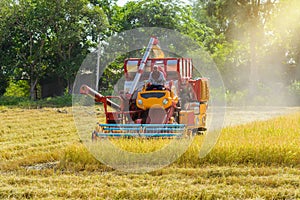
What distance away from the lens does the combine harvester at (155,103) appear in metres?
8.58

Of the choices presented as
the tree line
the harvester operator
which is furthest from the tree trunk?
the harvester operator

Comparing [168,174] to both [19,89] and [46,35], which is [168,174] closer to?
[46,35]

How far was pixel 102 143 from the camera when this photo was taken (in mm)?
7863

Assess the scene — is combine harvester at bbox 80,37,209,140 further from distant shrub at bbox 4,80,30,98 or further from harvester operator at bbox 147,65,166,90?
distant shrub at bbox 4,80,30,98

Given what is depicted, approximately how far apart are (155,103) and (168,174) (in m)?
2.61

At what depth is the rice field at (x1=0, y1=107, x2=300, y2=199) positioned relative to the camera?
217 inches

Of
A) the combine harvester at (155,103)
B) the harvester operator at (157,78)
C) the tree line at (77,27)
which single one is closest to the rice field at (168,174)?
the combine harvester at (155,103)

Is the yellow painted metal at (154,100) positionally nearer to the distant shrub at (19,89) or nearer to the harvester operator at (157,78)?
the harvester operator at (157,78)

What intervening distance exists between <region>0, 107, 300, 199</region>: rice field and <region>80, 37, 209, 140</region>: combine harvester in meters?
0.57

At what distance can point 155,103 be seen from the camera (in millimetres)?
8969

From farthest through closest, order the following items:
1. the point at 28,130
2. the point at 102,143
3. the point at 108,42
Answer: the point at 108,42 → the point at 28,130 → the point at 102,143

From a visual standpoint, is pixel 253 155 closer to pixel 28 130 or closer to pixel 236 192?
pixel 236 192

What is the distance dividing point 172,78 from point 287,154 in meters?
3.76

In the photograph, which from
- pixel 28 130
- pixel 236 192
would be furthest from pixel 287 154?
pixel 28 130
